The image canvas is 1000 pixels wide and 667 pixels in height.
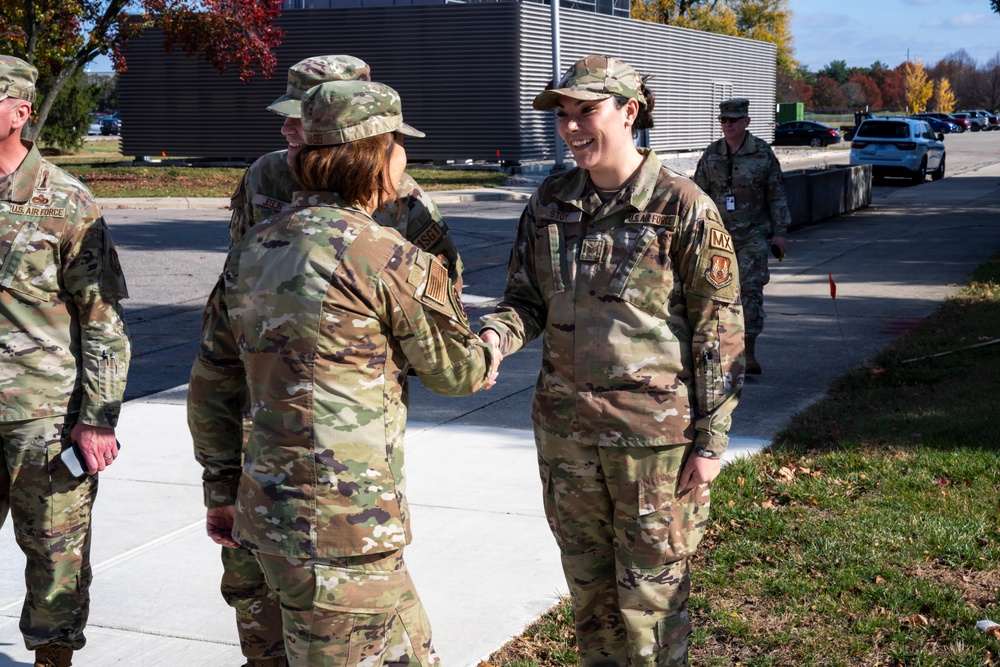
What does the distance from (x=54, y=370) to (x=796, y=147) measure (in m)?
53.8

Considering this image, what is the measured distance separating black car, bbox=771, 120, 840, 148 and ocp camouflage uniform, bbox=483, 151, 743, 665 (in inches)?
2094

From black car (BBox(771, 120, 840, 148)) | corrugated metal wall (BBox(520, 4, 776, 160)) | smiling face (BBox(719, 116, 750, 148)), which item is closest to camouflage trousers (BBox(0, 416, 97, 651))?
smiling face (BBox(719, 116, 750, 148))

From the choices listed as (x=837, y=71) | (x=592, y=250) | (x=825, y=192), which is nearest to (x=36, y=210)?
(x=592, y=250)

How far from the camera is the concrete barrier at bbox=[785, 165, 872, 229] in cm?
1931

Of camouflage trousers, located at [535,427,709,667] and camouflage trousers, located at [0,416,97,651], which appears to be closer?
camouflage trousers, located at [535,427,709,667]

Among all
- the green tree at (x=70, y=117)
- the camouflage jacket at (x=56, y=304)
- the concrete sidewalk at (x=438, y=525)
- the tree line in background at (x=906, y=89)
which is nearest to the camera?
the camouflage jacket at (x=56, y=304)

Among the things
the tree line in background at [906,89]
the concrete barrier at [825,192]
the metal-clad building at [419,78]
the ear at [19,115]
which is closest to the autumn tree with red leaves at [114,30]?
the metal-clad building at [419,78]

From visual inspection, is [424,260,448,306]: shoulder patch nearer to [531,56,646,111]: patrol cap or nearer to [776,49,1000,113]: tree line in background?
[531,56,646,111]: patrol cap

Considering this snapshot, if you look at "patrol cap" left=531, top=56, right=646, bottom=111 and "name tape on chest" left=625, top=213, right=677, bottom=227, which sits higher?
"patrol cap" left=531, top=56, right=646, bottom=111

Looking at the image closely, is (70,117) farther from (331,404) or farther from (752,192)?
(331,404)

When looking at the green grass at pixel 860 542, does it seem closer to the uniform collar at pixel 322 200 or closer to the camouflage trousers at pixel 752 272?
the camouflage trousers at pixel 752 272

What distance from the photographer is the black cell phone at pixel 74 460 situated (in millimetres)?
3699

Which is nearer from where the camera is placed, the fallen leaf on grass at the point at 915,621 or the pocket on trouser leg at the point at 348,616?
the pocket on trouser leg at the point at 348,616

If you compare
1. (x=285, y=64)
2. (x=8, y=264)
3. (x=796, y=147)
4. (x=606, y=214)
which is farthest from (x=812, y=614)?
(x=796, y=147)
